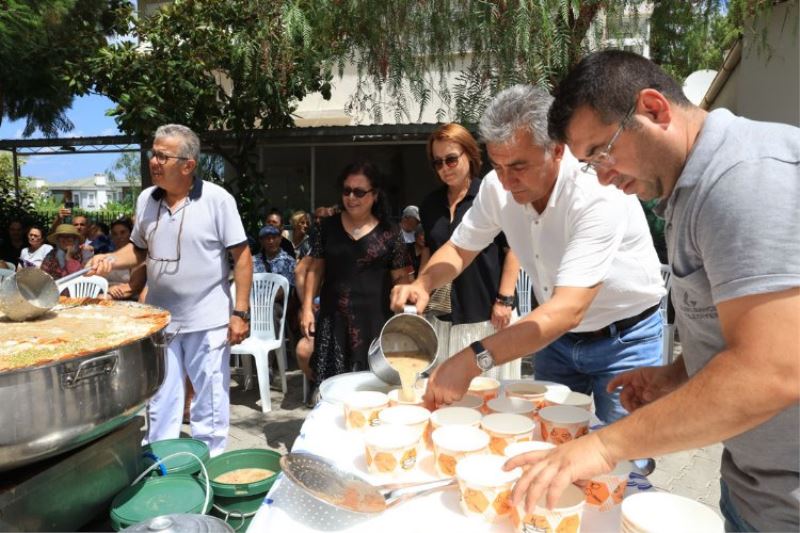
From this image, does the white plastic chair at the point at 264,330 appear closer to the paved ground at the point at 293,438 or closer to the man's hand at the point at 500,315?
the paved ground at the point at 293,438

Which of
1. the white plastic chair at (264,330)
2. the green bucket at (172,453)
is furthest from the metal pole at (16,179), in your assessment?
the green bucket at (172,453)

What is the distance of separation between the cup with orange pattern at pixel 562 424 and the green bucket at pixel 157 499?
1697mm

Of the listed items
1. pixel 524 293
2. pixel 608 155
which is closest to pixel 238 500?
pixel 608 155

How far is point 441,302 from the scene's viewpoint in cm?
367

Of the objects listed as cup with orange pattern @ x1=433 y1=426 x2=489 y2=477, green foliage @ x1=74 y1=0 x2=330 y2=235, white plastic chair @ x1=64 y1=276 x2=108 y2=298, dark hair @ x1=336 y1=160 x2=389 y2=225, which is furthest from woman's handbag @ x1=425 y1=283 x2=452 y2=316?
green foliage @ x1=74 y1=0 x2=330 y2=235

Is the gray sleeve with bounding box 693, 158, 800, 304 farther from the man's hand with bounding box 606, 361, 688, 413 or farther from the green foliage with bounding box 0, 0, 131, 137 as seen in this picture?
the green foliage with bounding box 0, 0, 131, 137

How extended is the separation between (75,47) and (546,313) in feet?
28.8

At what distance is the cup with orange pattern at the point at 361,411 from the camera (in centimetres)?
151

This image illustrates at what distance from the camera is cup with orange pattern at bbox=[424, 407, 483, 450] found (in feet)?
4.67

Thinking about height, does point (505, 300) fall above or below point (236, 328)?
above

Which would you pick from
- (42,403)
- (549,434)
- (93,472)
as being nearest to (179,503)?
(93,472)

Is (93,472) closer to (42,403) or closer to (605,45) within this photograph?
(42,403)

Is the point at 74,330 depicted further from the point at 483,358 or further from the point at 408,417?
the point at 483,358

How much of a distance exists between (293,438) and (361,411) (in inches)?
111
